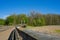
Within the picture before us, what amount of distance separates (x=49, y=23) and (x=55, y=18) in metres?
4.56

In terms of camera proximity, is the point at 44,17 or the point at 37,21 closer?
the point at 37,21

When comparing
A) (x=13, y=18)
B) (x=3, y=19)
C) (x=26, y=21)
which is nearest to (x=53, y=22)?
(x=26, y=21)

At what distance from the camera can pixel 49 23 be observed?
88.4 metres

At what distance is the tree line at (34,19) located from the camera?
76.2 m

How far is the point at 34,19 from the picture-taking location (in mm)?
76062

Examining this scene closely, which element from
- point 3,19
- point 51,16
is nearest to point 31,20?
point 51,16

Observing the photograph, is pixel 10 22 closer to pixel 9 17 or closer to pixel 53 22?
pixel 9 17

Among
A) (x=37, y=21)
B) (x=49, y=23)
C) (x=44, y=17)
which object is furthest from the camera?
(x=49, y=23)

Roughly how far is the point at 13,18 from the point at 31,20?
16784 millimetres

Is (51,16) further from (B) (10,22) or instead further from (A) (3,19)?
(A) (3,19)

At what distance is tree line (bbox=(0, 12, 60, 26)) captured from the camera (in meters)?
76.2

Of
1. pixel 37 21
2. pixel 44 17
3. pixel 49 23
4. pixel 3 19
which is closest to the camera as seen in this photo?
pixel 37 21

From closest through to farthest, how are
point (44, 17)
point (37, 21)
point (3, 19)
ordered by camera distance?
1. point (37, 21)
2. point (44, 17)
3. point (3, 19)

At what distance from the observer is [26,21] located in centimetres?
8375
